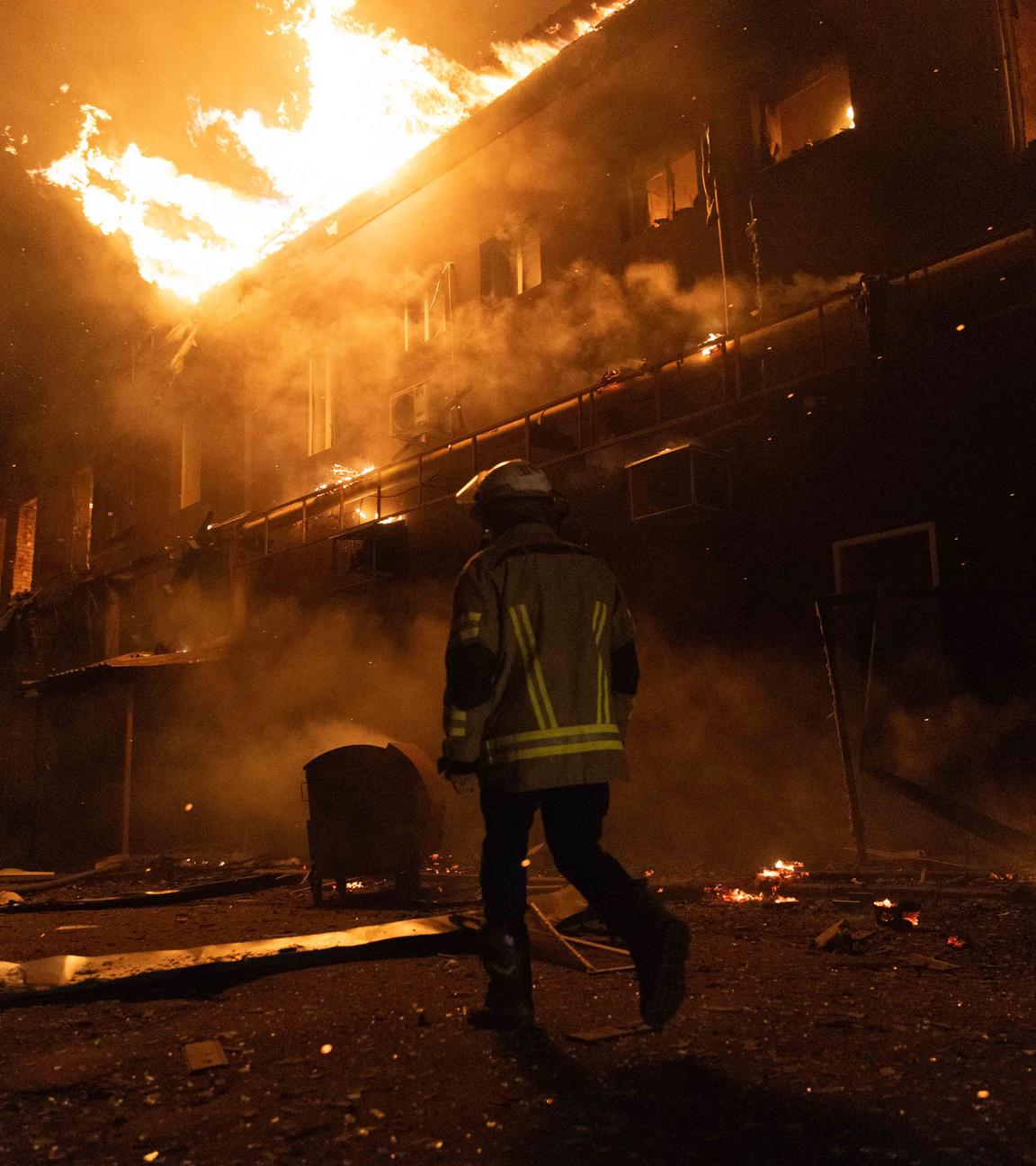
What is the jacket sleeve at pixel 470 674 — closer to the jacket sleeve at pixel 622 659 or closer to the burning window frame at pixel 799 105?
the jacket sleeve at pixel 622 659

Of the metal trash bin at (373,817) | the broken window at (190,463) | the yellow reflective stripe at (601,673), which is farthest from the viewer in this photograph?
the broken window at (190,463)

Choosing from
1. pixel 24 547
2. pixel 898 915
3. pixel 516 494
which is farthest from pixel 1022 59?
pixel 24 547

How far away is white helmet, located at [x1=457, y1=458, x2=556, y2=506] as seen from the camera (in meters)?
3.55

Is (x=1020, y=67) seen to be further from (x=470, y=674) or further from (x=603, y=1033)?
(x=603, y=1033)

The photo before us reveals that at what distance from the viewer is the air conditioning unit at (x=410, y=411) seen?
1770 cm

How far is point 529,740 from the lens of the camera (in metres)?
3.17

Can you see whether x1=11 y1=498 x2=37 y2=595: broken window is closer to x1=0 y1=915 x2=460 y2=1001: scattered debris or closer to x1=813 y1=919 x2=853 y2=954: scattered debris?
x1=0 y1=915 x2=460 y2=1001: scattered debris

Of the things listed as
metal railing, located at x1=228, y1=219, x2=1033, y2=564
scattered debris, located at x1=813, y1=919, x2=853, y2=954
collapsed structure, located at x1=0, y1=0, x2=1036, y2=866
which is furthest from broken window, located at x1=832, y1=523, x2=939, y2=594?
scattered debris, located at x1=813, y1=919, x2=853, y2=954

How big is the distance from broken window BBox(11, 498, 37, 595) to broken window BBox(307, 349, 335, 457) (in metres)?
12.2

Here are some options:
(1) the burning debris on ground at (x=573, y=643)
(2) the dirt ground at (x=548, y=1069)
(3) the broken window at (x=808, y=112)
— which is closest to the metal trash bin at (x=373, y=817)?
(1) the burning debris on ground at (x=573, y=643)

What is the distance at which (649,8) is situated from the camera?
1466 cm

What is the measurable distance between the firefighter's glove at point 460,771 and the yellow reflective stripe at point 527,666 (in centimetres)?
28

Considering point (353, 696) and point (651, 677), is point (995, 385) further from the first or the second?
point (353, 696)

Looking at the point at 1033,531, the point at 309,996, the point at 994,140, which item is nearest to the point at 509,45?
the point at 994,140
